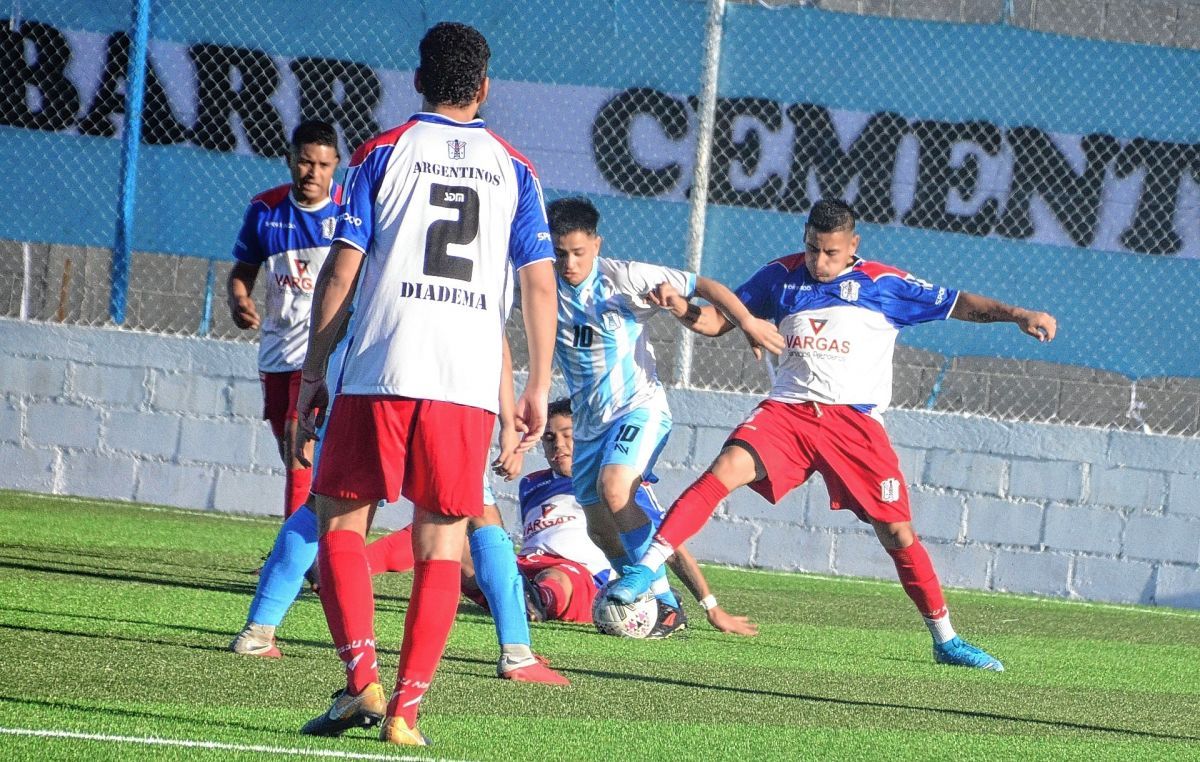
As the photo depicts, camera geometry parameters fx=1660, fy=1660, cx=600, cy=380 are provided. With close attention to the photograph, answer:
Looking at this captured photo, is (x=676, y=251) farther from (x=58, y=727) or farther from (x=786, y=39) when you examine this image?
(x=58, y=727)

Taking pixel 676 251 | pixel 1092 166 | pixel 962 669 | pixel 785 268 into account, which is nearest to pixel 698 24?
pixel 676 251

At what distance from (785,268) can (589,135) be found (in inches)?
122

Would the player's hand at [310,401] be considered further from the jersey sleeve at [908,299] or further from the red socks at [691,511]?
the jersey sleeve at [908,299]

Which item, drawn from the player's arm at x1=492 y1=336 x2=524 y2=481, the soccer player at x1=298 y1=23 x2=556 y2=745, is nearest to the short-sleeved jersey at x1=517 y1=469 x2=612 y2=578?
the player's arm at x1=492 y1=336 x2=524 y2=481

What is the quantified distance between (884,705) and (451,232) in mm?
2364

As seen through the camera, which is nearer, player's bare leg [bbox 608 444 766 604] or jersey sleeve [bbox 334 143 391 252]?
jersey sleeve [bbox 334 143 391 252]

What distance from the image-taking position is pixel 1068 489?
10.4 metres

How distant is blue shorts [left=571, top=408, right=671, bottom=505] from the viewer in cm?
711

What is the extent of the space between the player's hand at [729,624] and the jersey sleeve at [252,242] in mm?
2691

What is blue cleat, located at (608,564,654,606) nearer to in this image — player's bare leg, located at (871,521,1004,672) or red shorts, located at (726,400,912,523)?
red shorts, located at (726,400,912,523)

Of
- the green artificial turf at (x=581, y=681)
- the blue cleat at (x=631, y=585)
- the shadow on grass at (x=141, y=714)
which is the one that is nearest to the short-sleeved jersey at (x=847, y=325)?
the green artificial turf at (x=581, y=681)

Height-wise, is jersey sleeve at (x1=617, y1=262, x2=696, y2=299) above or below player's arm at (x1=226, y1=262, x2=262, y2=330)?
above

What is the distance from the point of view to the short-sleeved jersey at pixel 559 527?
7.76m

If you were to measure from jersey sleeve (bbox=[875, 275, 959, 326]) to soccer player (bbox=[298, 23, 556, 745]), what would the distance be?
3.37m
